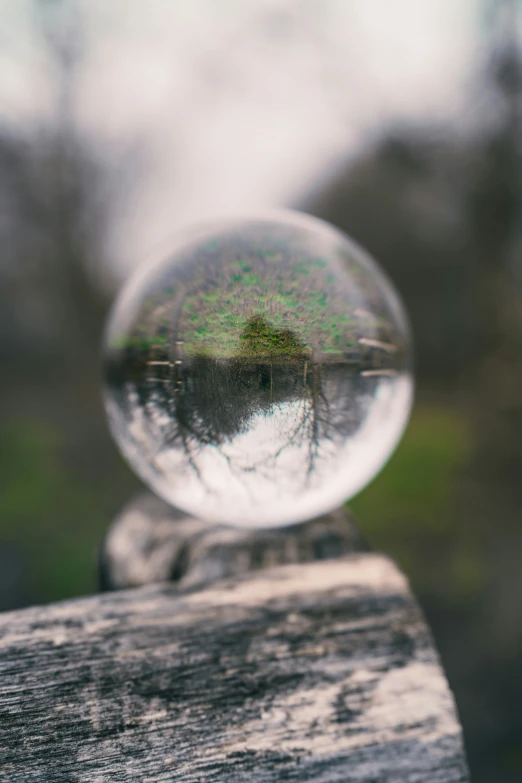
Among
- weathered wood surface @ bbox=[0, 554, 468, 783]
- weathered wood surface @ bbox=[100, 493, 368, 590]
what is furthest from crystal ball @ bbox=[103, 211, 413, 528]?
weathered wood surface @ bbox=[0, 554, 468, 783]

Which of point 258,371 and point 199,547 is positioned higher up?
point 258,371

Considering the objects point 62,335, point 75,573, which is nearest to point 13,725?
point 75,573

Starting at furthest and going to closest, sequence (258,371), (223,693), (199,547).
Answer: (199,547) < (258,371) < (223,693)

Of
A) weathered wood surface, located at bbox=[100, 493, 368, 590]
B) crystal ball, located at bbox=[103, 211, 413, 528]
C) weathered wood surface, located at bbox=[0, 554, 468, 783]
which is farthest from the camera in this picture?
weathered wood surface, located at bbox=[100, 493, 368, 590]

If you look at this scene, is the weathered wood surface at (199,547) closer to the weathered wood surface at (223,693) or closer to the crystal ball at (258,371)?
the crystal ball at (258,371)

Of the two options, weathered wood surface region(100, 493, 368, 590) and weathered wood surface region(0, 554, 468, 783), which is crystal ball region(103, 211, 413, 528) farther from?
weathered wood surface region(0, 554, 468, 783)

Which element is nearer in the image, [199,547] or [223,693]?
[223,693]
